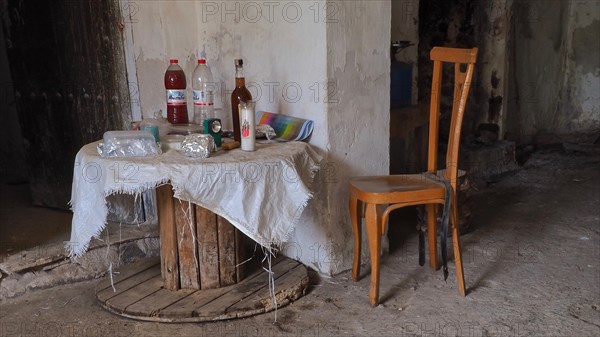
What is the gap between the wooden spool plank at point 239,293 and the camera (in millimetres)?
2221

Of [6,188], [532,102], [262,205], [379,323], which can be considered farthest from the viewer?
[532,102]

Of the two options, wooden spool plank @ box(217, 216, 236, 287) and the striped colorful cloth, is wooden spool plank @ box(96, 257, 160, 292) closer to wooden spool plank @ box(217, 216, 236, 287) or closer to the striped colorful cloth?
wooden spool plank @ box(217, 216, 236, 287)

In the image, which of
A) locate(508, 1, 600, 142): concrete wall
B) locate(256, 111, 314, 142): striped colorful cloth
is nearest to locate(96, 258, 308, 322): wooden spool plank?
locate(256, 111, 314, 142): striped colorful cloth

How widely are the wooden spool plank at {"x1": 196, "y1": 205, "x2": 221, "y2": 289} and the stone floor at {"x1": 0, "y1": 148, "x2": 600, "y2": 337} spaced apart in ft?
0.77

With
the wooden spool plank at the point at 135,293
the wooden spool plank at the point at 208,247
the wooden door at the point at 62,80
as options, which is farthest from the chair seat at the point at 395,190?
the wooden door at the point at 62,80

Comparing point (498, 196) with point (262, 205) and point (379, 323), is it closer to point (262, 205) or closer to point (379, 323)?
point (379, 323)

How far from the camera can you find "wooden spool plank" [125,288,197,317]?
7.32 feet

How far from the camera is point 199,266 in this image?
2.38 m

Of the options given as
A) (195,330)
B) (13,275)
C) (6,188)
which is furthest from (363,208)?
(6,188)

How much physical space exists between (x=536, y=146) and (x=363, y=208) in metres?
3.71

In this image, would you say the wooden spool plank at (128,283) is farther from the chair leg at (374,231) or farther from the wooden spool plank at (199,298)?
the chair leg at (374,231)

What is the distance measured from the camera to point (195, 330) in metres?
2.19

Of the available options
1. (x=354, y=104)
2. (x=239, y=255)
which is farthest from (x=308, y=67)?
(x=239, y=255)

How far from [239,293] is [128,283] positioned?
21.2 inches
